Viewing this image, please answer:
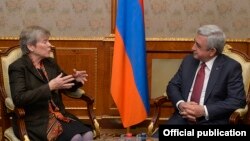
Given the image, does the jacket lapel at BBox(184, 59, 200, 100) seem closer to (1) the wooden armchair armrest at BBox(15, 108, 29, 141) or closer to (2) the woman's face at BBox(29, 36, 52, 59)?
(2) the woman's face at BBox(29, 36, 52, 59)

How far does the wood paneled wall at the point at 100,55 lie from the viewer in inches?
192

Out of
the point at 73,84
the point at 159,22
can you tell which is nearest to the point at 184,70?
the point at 73,84

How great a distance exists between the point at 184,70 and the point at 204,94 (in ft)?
0.86

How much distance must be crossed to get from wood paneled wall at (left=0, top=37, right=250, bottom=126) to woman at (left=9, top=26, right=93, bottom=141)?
140 centimetres

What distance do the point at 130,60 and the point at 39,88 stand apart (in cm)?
73

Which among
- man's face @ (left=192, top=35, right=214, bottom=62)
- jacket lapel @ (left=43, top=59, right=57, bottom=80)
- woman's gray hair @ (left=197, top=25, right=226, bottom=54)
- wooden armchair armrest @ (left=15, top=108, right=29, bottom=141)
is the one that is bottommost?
wooden armchair armrest @ (left=15, top=108, right=29, bottom=141)

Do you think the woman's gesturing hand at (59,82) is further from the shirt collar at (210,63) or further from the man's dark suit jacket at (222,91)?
the shirt collar at (210,63)

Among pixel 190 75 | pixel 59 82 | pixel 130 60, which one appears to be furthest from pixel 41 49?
pixel 190 75

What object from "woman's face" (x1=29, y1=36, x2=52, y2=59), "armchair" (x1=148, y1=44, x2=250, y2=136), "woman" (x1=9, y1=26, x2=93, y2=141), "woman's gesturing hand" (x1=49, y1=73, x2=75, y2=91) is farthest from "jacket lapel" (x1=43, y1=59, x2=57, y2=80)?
"armchair" (x1=148, y1=44, x2=250, y2=136)

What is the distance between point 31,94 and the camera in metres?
3.14

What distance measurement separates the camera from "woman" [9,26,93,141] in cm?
318

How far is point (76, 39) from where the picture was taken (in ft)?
16.0

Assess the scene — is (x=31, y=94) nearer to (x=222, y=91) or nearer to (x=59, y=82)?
(x=59, y=82)

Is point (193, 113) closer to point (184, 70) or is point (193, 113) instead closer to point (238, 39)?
point (184, 70)
